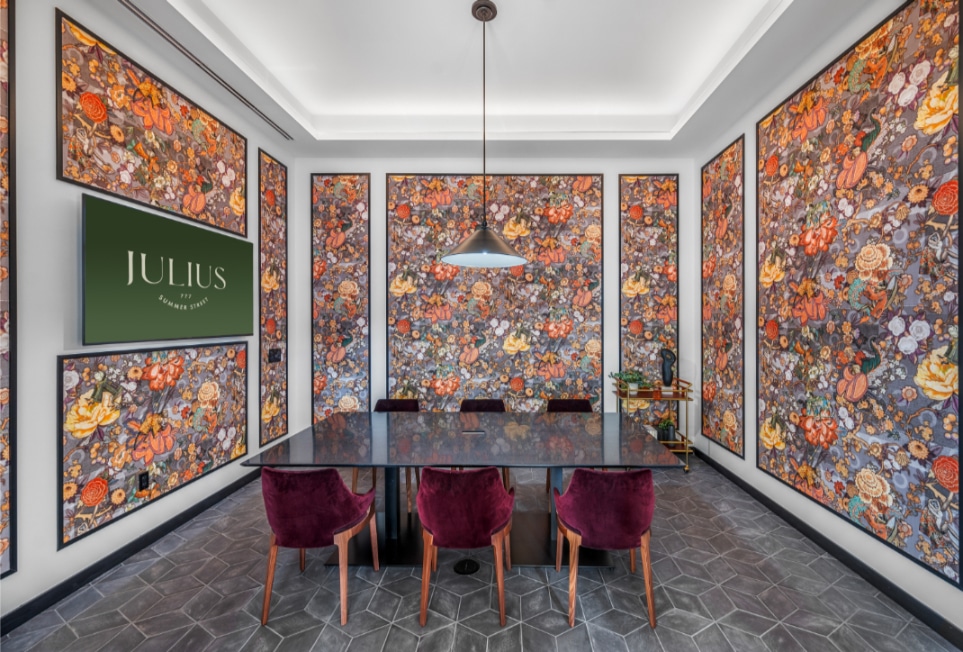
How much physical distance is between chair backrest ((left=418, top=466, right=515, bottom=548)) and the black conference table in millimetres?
146

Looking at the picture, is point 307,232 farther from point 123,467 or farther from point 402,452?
point 402,452

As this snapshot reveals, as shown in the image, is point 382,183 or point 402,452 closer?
point 402,452

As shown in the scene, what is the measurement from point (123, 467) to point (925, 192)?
467cm

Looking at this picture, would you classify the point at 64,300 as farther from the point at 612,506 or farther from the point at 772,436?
Answer: the point at 772,436

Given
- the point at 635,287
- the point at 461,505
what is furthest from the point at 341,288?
the point at 635,287

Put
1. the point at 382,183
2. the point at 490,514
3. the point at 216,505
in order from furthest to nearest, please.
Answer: the point at 382,183, the point at 216,505, the point at 490,514

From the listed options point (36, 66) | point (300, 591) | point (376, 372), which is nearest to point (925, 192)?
point (300, 591)

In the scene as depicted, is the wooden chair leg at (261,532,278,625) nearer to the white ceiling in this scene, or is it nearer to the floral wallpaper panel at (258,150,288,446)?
the floral wallpaper panel at (258,150,288,446)

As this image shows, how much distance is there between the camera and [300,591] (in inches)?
83.0

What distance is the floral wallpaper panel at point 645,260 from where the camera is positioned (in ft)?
13.4

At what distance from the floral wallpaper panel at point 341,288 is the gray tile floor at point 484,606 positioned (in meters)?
1.78

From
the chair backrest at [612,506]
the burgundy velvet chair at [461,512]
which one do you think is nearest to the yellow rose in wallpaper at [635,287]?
the chair backrest at [612,506]

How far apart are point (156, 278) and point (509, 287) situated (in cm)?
291

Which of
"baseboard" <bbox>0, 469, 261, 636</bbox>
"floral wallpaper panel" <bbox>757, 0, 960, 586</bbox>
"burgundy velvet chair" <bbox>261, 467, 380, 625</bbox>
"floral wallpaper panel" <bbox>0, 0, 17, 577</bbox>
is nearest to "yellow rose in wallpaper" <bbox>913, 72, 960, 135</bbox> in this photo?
"floral wallpaper panel" <bbox>757, 0, 960, 586</bbox>
